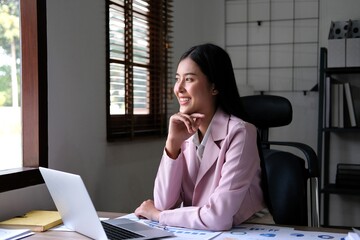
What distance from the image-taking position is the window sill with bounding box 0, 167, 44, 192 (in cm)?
152

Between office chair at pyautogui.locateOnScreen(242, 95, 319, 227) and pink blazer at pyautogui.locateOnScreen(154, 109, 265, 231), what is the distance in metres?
0.17

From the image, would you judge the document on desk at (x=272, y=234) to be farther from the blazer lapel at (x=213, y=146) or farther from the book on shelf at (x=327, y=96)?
the book on shelf at (x=327, y=96)

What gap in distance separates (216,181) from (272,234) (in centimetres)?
25

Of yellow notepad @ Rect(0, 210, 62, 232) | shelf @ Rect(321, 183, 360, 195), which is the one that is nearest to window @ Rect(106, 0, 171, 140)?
yellow notepad @ Rect(0, 210, 62, 232)

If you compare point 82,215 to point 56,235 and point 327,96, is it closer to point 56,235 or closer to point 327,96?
point 56,235

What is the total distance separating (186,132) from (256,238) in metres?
0.44

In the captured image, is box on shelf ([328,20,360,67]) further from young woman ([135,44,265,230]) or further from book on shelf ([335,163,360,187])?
young woman ([135,44,265,230])

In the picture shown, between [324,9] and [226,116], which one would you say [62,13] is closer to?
[226,116]

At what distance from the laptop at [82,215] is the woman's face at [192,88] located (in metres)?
0.42

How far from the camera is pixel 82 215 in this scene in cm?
119

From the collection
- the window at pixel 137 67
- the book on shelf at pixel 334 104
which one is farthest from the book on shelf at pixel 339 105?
the window at pixel 137 67

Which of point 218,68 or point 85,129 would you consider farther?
point 85,129

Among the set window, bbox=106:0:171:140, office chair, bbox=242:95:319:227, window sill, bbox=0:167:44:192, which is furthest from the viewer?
window, bbox=106:0:171:140

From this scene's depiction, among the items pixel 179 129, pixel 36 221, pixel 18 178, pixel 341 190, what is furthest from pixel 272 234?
pixel 341 190
